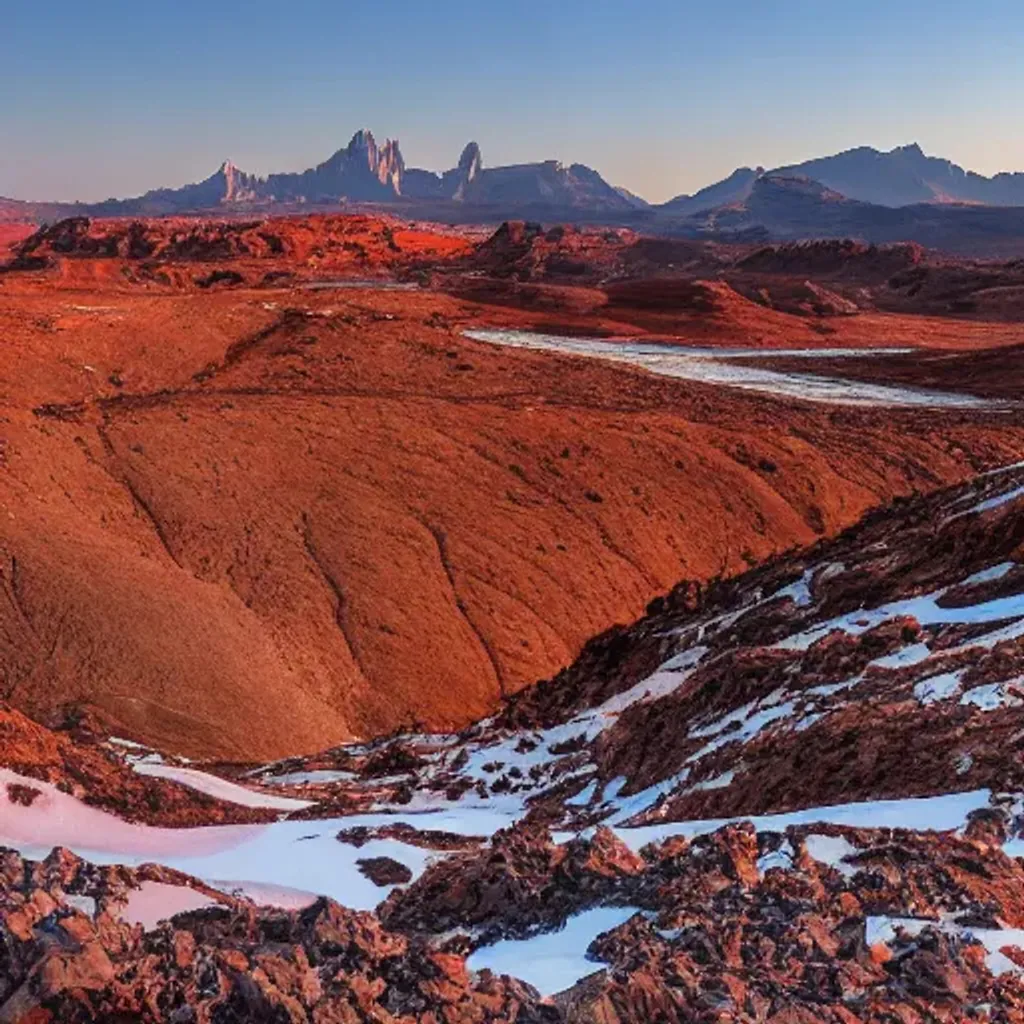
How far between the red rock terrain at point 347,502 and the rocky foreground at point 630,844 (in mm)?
3343

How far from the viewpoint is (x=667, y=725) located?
1390 cm

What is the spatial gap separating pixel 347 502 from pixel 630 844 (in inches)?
788

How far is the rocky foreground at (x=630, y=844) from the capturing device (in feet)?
19.3

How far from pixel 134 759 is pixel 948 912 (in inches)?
469

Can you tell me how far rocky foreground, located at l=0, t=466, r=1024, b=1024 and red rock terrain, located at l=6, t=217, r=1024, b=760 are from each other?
11.0 ft

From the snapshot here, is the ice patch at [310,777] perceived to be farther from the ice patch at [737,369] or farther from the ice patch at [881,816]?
the ice patch at [737,369]

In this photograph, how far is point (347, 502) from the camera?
91.5ft

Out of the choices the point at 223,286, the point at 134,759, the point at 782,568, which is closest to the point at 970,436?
the point at 782,568

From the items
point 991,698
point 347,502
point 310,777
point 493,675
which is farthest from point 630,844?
point 347,502

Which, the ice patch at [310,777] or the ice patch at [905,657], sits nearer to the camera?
the ice patch at [905,657]

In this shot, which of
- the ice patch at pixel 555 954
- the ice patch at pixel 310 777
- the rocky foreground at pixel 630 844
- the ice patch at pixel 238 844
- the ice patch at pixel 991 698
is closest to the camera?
the rocky foreground at pixel 630 844

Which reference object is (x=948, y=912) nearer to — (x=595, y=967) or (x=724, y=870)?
(x=724, y=870)

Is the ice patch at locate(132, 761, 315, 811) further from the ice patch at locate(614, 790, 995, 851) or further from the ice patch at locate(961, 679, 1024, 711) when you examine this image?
the ice patch at locate(961, 679, 1024, 711)

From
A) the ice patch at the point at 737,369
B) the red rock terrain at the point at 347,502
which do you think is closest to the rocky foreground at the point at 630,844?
the red rock terrain at the point at 347,502
